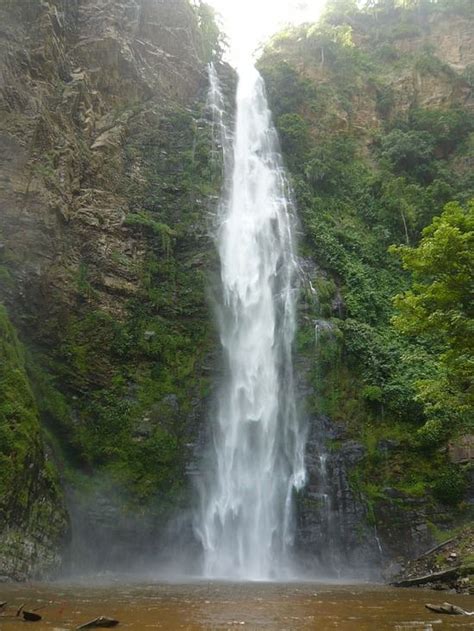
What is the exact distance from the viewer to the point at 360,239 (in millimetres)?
24875

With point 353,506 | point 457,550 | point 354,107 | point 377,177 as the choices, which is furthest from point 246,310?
point 354,107

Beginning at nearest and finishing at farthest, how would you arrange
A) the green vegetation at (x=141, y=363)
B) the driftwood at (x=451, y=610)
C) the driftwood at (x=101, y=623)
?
the driftwood at (x=101, y=623) < the driftwood at (x=451, y=610) < the green vegetation at (x=141, y=363)

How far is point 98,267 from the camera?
60.6ft

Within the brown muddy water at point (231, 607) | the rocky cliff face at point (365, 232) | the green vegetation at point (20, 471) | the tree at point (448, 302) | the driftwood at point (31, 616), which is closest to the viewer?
the driftwood at point (31, 616)

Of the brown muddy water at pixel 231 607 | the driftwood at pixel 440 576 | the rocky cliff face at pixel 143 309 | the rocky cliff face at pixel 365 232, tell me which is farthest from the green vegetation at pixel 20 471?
the driftwood at pixel 440 576

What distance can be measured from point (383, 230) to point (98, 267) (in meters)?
14.0

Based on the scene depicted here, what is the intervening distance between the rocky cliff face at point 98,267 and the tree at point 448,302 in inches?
361

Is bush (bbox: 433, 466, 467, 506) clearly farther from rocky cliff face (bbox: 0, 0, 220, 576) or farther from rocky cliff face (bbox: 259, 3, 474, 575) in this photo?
rocky cliff face (bbox: 0, 0, 220, 576)

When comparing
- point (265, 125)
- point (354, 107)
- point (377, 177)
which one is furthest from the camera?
point (354, 107)

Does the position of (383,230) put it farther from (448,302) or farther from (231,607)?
(231,607)

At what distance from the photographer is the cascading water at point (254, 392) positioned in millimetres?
15547

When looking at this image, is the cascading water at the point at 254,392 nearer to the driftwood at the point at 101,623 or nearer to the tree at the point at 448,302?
the tree at the point at 448,302

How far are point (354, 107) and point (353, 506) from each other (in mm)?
24133

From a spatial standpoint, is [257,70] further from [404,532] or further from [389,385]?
[404,532]
